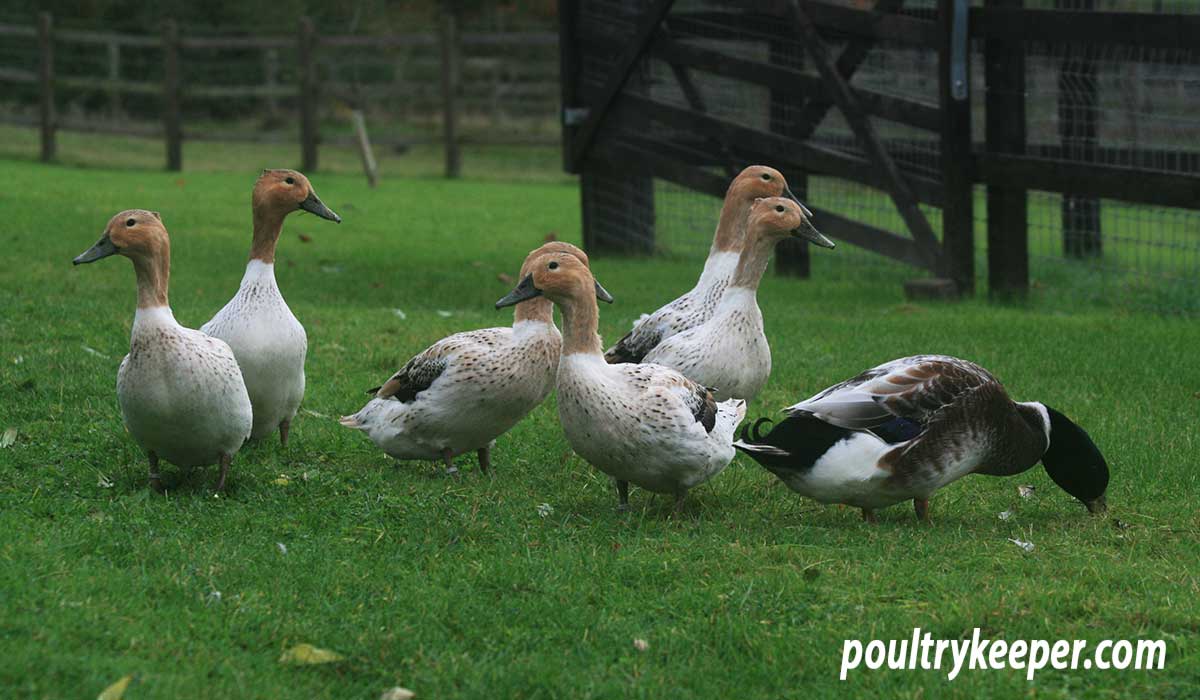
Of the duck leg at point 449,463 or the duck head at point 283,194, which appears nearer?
the duck leg at point 449,463

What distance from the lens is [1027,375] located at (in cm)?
858

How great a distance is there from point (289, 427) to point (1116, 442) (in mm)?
3990

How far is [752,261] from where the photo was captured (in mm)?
6914

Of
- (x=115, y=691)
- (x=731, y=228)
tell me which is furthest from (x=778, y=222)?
(x=115, y=691)

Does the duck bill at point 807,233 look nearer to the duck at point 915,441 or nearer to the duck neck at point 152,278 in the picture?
the duck at point 915,441

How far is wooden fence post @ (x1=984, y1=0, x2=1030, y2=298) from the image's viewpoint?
11.2 m

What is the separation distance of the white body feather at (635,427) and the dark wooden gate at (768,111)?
20.9ft

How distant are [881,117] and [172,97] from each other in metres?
16.5

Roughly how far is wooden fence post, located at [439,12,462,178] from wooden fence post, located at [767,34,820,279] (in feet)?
37.8

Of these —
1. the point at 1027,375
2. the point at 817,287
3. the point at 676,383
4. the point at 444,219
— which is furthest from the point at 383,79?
the point at 676,383

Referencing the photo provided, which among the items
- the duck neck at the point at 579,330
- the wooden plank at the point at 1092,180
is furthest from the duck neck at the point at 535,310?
the wooden plank at the point at 1092,180

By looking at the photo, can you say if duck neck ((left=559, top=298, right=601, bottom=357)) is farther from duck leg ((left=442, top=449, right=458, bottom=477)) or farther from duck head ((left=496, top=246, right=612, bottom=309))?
duck leg ((left=442, top=449, right=458, bottom=477))

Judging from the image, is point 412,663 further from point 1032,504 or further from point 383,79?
point 383,79

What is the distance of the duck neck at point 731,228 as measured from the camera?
7.88m
